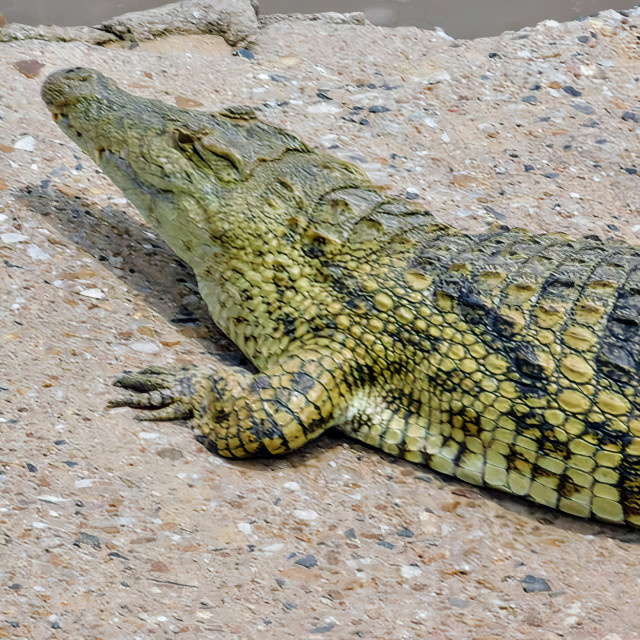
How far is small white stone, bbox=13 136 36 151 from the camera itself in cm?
491

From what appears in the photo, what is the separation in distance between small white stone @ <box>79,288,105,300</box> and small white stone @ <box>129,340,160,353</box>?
0.31 metres

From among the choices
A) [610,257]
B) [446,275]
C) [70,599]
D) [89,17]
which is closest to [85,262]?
[446,275]

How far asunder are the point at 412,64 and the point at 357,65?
0.41m

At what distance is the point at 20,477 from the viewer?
2.94 m

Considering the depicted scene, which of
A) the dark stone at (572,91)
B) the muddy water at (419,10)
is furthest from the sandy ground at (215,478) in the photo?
the muddy water at (419,10)

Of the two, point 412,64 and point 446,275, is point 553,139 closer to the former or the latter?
point 412,64

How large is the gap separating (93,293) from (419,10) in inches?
274

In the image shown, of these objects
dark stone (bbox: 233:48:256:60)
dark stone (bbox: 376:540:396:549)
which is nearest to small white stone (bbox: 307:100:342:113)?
dark stone (bbox: 233:48:256:60)

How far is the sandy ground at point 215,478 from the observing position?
267 cm

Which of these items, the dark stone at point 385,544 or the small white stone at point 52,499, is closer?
the small white stone at point 52,499

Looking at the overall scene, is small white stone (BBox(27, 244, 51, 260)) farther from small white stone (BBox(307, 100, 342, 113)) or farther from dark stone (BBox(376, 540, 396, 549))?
small white stone (BBox(307, 100, 342, 113))

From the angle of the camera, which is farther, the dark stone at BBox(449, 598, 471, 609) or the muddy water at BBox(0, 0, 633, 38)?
the muddy water at BBox(0, 0, 633, 38)

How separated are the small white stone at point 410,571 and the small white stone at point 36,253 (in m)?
2.20

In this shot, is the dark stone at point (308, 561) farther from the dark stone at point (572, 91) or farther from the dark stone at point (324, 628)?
the dark stone at point (572, 91)
